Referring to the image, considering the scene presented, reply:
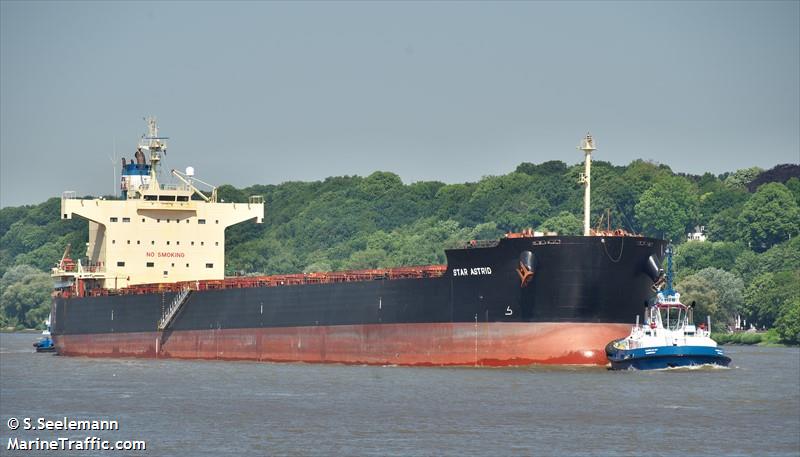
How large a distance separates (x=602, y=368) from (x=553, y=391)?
20.5 ft

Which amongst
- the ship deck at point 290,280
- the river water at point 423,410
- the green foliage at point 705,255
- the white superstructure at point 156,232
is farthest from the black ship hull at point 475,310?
the green foliage at point 705,255

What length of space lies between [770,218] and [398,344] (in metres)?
55.4

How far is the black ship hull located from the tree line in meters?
31.1

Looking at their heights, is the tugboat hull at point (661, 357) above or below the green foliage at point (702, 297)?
below

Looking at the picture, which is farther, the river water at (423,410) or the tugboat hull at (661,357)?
the tugboat hull at (661,357)

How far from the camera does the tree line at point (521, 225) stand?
83000 mm

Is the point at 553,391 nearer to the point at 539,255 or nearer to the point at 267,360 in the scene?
the point at 539,255

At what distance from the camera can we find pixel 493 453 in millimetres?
25781

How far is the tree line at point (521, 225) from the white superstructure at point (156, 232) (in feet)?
90.3

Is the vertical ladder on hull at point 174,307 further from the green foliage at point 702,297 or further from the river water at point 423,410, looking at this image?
the green foliage at point 702,297

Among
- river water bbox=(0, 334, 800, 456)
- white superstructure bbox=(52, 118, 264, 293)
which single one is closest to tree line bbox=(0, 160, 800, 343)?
white superstructure bbox=(52, 118, 264, 293)

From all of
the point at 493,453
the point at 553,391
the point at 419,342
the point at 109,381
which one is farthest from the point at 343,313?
the point at 493,453

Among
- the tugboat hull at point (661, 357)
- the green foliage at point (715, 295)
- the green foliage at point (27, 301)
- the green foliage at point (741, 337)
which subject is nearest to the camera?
the tugboat hull at point (661, 357)

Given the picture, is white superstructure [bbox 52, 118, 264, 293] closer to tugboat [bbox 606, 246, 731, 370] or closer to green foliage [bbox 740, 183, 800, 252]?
tugboat [bbox 606, 246, 731, 370]
